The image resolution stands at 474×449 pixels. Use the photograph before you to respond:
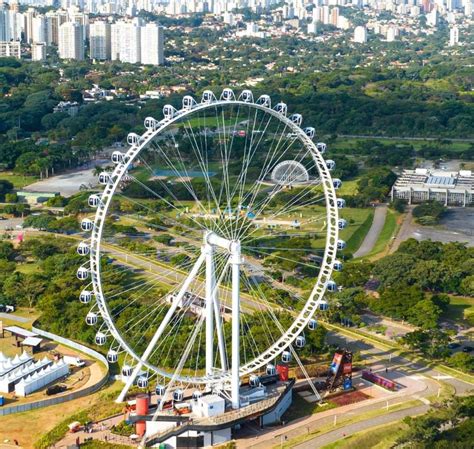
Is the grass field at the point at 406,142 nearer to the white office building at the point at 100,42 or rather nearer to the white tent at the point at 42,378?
the white tent at the point at 42,378

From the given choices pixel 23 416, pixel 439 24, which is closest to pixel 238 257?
pixel 23 416

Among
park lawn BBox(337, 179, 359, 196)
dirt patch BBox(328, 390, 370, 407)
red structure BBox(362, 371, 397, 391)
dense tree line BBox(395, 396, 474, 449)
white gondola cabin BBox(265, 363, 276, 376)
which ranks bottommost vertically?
dirt patch BBox(328, 390, 370, 407)

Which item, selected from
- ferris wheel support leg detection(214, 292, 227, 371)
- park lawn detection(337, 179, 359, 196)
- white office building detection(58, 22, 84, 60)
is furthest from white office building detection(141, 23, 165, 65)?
ferris wheel support leg detection(214, 292, 227, 371)

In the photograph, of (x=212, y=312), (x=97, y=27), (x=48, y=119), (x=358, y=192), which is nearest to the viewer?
(x=212, y=312)

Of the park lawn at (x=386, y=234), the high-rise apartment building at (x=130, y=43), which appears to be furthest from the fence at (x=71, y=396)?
the high-rise apartment building at (x=130, y=43)

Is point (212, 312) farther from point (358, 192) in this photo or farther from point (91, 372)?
point (358, 192)

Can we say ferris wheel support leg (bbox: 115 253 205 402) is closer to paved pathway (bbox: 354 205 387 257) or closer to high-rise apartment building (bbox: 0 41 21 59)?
paved pathway (bbox: 354 205 387 257)
